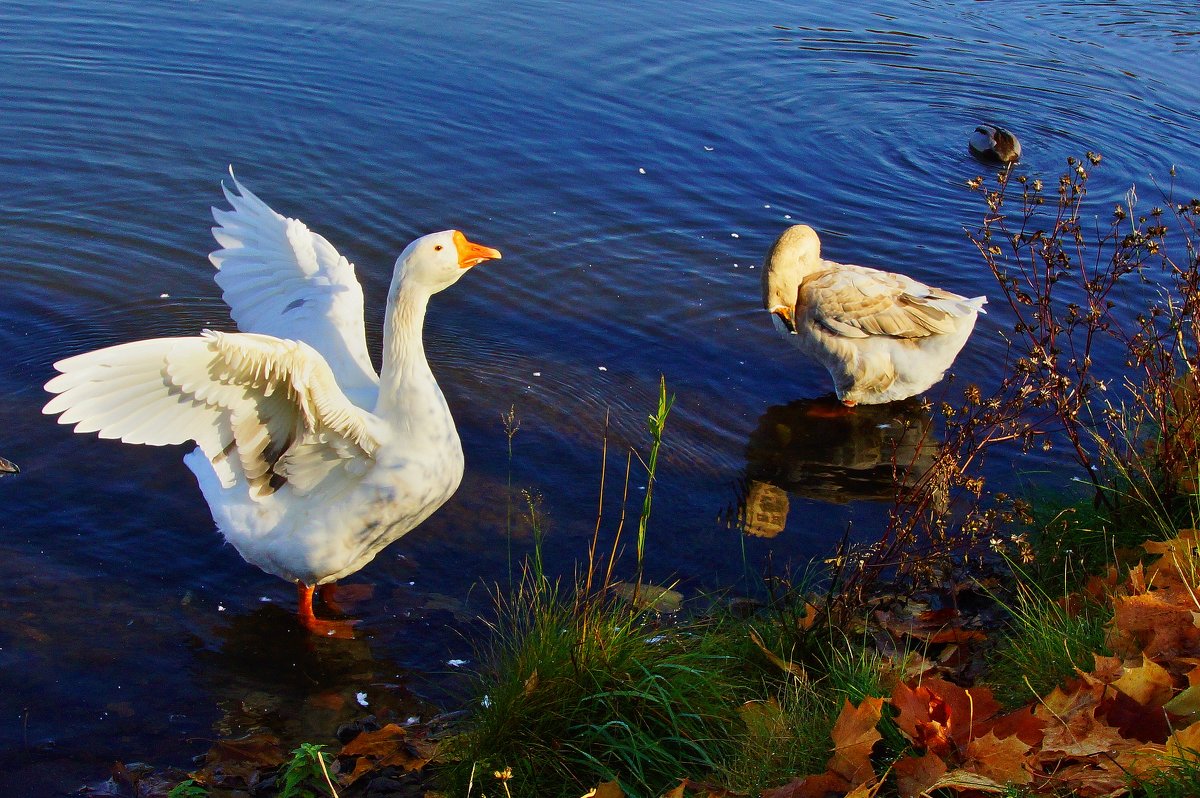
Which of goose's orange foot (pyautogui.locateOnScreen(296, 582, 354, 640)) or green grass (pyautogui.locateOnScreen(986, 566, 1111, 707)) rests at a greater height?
green grass (pyautogui.locateOnScreen(986, 566, 1111, 707))

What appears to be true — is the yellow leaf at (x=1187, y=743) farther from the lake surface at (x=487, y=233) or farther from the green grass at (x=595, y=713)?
the lake surface at (x=487, y=233)

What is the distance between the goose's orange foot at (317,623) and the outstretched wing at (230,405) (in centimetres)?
57

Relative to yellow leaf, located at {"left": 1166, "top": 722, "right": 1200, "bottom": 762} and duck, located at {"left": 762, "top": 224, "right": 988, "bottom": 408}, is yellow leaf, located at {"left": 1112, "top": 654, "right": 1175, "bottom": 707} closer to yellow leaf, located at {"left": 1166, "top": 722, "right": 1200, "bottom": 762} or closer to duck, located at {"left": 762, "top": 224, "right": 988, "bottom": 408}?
yellow leaf, located at {"left": 1166, "top": 722, "right": 1200, "bottom": 762}

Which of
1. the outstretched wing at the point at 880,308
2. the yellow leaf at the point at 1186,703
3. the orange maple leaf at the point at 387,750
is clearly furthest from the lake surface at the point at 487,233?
the yellow leaf at the point at 1186,703

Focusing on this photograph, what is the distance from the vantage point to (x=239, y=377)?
14.5ft

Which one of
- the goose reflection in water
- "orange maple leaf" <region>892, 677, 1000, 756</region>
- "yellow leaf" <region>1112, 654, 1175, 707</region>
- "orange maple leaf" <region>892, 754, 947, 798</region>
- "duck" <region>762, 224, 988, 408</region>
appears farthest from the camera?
"duck" <region>762, 224, 988, 408</region>

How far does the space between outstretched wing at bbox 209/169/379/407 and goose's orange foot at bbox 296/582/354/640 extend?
1.08 m

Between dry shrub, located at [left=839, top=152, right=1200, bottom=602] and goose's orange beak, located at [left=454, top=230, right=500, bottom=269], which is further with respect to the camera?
goose's orange beak, located at [left=454, top=230, right=500, bottom=269]

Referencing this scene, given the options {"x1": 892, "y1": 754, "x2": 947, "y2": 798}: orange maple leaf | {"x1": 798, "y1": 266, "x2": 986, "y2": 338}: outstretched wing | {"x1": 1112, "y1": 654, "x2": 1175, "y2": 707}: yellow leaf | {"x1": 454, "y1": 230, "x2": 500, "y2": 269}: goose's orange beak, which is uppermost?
{"x1": 454, "y1": 230, "x2": 500, "y2": 269}: goose's orange beak

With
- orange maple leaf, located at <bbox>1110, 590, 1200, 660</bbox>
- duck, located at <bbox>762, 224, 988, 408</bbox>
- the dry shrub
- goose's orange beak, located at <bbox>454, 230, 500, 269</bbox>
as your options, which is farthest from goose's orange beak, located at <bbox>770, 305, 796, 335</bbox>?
orange maple leaf, located at <bbox>1110, 590, 1200, 660</bbox>

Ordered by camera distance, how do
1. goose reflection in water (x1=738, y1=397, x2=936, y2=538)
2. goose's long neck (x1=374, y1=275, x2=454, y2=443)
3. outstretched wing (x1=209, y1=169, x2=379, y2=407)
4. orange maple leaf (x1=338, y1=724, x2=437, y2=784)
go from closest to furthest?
orange maple leaf (x1=338, y1=724, x2=437, y2=784) < goose's long neck (x1=374, y1=275, x2=454, y2=443) < outstretched wing (x1=209, y1=169, x2=379, y2=407) < goose reflection in water (x1=738, y1=397, x2=936, y2=538)

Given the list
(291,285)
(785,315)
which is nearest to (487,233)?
(785,315)

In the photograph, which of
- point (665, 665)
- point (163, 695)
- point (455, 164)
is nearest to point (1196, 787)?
point (665, 665)

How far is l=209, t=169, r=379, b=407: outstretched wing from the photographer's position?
573cm
